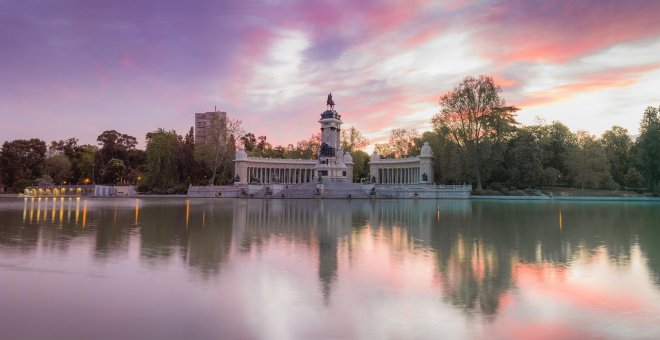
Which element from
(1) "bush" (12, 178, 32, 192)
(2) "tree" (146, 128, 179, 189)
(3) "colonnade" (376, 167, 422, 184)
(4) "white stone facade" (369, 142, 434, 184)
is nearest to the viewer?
(4) "white stone facade" (369, 142, 434, 184)

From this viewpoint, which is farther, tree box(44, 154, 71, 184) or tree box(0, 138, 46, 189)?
tree box(44, 154, 71, 184)

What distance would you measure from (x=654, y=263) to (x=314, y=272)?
9.29m

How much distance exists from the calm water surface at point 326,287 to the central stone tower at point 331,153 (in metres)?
54.2

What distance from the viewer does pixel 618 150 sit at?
264 ft

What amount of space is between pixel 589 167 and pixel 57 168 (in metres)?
103

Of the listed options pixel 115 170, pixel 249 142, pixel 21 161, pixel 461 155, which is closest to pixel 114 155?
pixel 115 170

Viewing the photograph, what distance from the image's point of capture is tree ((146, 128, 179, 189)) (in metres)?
75.7

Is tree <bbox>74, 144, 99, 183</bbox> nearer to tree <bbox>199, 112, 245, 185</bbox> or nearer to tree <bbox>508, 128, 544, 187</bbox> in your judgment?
tree <bbox>199, 112, 245, 185</bbox>

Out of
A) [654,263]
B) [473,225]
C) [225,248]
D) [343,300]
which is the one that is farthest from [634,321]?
[473,225]

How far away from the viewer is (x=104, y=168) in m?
98.9

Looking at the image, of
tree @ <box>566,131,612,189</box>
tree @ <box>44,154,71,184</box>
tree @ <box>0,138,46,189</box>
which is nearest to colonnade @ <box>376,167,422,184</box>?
tree @ <box>566,131,612,189</box>

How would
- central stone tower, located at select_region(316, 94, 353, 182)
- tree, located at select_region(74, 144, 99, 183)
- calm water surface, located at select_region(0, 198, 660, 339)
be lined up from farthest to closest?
tree, located at select_region(74, 144, 99, 183)
central stone tower, located at select_region(316, 94, 353, 182)
calm water surface, located at select_region(0, 198, 660, 339)

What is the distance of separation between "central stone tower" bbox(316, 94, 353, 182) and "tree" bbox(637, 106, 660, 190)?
140 feet

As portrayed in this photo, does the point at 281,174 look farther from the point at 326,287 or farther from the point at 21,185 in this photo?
the point at 326,287
